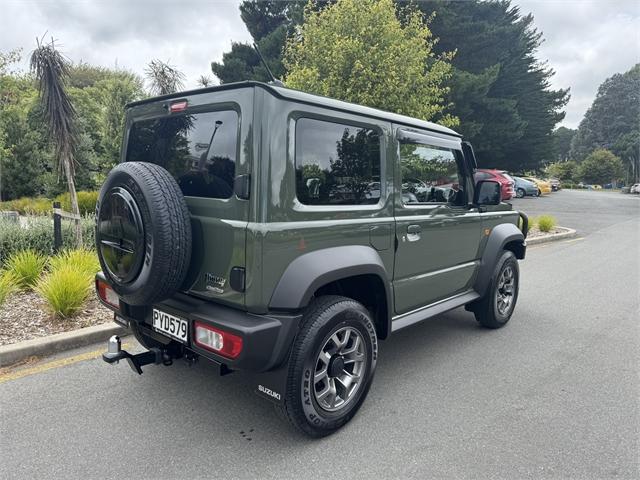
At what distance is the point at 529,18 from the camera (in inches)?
1341

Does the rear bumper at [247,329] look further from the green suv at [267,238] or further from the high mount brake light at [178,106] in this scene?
the high mount brake light at [178,106]

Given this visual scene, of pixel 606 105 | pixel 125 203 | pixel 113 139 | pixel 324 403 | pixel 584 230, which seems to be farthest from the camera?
pixel 606 105

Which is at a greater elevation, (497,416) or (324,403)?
(324,403)

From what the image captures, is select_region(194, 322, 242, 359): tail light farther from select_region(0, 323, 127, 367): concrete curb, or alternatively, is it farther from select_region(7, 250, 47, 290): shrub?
select_region(7, 250, 47, 290): shrub

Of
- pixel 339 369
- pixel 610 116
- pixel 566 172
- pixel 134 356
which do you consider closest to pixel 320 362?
pixel 339 369

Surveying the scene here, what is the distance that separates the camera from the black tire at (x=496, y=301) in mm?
4352

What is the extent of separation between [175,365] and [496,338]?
3025 millimetres

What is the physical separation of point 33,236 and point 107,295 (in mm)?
4382

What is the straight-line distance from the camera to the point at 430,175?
11.8ft

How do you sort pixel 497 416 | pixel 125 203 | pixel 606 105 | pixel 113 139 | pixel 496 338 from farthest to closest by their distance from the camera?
pixel 606 105 < pixel 113 139 < pixel 496 338 < pixel 497 416 < pixel 125 203

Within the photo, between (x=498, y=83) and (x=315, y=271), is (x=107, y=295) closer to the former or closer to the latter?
(x=315, y=271)

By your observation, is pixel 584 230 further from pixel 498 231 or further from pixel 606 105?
pixel 606 105

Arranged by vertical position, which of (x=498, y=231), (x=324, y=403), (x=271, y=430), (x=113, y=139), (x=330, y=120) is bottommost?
(x=271, y=430)

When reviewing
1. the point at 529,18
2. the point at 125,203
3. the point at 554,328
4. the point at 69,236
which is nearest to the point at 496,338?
the point at 554,328
